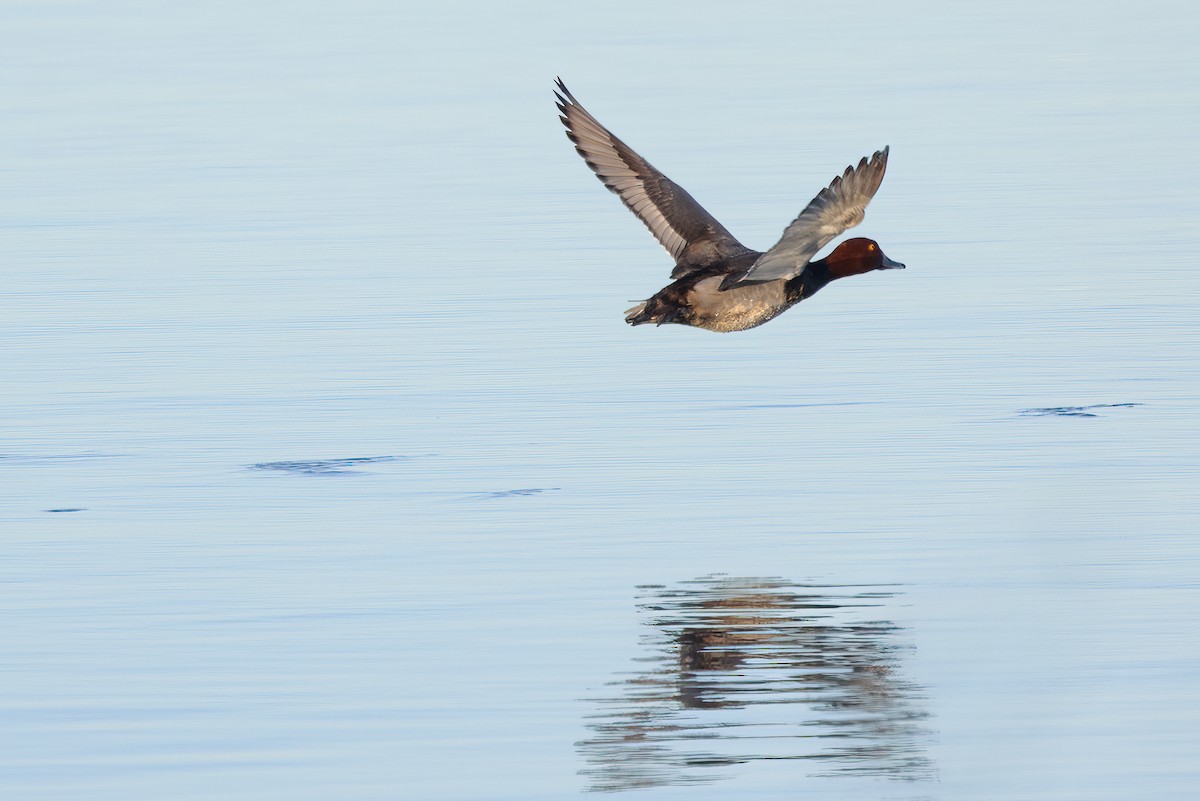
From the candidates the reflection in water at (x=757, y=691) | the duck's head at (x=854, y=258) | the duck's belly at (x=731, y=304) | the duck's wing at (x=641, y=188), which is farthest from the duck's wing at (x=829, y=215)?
the reflection in water at (x=757, y=691)

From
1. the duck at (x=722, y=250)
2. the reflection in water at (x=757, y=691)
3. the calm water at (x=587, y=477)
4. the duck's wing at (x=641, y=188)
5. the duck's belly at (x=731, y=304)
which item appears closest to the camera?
the reflection in water at (x=757, y=691)

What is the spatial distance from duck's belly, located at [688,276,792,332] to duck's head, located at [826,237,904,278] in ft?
1.27

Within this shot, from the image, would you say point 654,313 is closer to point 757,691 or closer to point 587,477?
point 587,477

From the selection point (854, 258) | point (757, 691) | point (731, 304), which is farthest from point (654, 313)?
point (757, 691)

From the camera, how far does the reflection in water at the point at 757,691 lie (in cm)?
769

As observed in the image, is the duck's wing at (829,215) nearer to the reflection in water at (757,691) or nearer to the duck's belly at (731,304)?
the duck's belly at (731,304)

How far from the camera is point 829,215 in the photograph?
10859 millimetres

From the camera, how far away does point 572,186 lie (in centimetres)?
2238

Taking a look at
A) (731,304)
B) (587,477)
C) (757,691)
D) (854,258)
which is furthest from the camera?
(854,258)

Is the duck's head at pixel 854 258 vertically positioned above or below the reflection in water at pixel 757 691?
above

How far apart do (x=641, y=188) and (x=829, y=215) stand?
272 centimetres

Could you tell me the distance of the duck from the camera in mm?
10891

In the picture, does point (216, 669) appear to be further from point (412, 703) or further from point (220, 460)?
point (220, 460)

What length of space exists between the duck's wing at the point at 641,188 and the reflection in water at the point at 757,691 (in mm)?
3819
